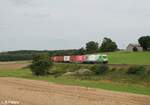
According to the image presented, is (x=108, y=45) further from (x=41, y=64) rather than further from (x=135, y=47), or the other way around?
(x=41, y=64)

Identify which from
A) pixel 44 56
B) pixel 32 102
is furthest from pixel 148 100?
pixel 44 56

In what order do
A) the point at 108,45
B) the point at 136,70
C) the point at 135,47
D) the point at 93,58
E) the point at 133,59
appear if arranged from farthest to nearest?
the point at 108,45, the point at 135,47, the point at 133,59, the point at 93,58, the point at 136,70

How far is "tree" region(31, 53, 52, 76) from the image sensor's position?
71250 millimetres

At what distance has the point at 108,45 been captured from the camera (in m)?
156

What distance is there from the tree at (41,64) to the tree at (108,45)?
82948 millimetres

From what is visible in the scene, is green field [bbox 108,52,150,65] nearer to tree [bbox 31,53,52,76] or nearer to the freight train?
the freight train

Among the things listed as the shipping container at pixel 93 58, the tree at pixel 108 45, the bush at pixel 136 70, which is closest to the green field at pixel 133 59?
the shipping container at pixel 93 58

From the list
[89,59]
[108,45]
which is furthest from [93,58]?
[108,45]

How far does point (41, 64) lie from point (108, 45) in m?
86.2

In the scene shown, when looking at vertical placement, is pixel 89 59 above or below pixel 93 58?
below

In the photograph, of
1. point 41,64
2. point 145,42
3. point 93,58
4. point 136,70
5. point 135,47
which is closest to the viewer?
point 136,70

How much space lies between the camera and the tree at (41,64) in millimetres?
71250

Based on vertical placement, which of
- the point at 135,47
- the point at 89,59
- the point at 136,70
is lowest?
the point at 136,70

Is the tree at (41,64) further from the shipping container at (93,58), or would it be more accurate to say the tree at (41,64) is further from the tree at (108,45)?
the tree at (108,45)
